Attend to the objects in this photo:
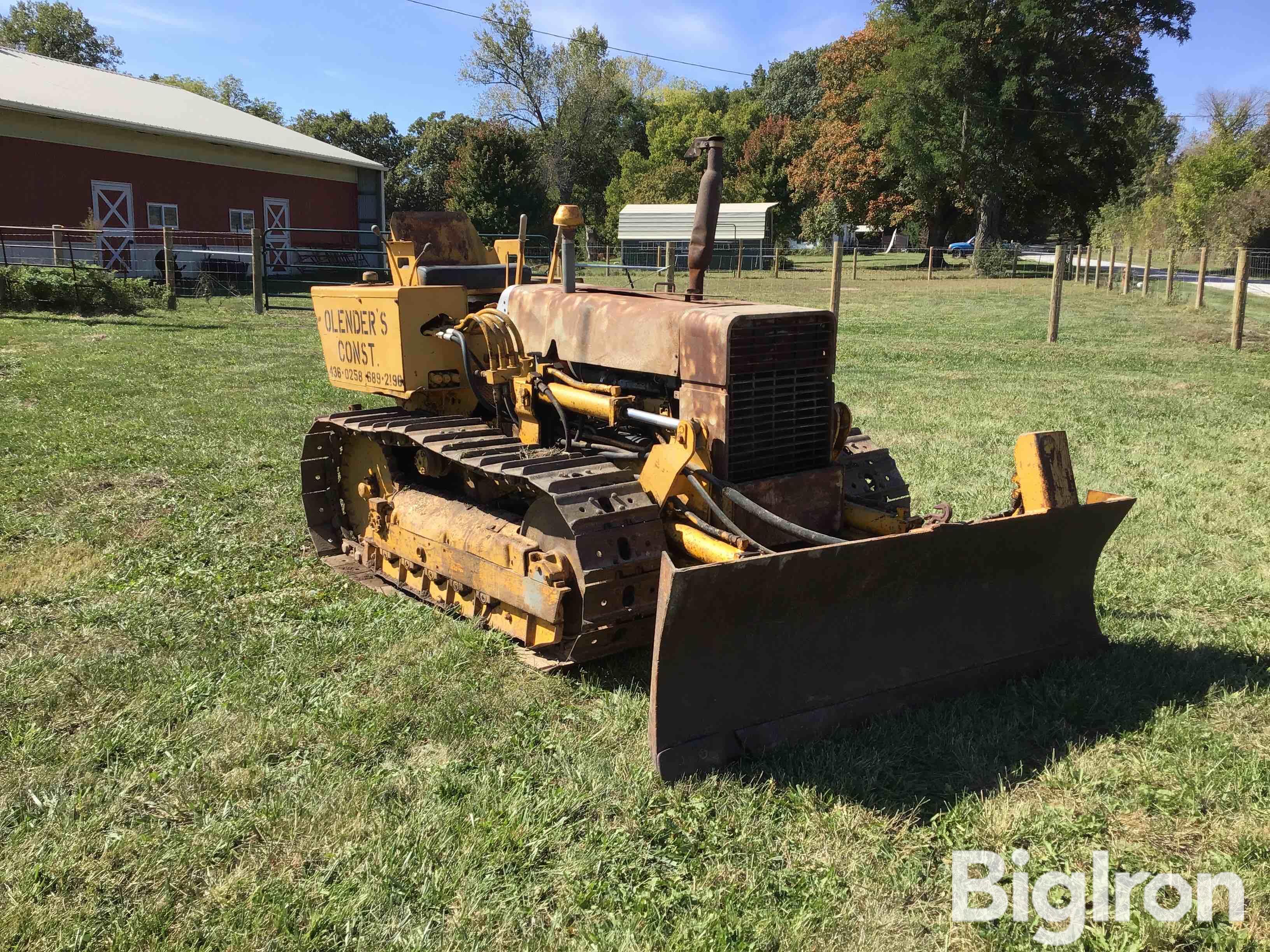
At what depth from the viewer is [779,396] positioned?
448 centimetres

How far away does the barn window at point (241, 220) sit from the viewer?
29.3 m

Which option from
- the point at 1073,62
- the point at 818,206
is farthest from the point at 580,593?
the point at 818,206

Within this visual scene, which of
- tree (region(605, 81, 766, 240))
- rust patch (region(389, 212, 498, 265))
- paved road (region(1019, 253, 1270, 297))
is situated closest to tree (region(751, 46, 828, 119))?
tree (region(605, 81, 766, 240))

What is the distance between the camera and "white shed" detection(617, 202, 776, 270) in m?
41.5

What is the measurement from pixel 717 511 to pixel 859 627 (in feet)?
2.39

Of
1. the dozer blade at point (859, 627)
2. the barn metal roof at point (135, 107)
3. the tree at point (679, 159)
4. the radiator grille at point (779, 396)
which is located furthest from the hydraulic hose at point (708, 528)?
the tree at point (679, 159)

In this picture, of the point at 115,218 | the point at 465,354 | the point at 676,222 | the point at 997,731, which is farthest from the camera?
the point at 676,222

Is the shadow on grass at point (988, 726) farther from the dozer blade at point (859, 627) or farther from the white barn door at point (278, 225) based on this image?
the white barn door at point (278, 225)

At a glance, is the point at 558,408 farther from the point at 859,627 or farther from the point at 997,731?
the point at 997,731

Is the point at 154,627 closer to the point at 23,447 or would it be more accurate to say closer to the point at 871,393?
the point at 23,447

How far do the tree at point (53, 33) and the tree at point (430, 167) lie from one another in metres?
22.7

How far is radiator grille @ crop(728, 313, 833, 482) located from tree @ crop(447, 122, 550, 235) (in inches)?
1400

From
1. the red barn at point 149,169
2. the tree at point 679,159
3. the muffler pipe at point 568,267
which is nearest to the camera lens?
the muffler pipe at point 568,267

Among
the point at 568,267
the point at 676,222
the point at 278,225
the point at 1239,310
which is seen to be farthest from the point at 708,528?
the point at 676,222
